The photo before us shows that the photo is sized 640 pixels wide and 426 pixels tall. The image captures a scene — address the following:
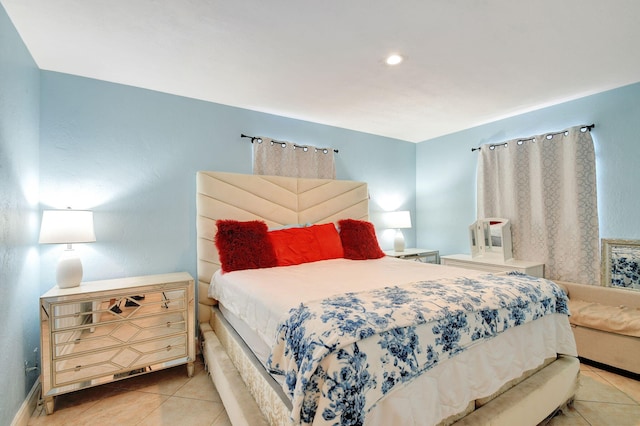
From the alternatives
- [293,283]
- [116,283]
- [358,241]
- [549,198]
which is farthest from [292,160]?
[549,198]

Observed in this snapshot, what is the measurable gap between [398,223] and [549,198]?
1.67m

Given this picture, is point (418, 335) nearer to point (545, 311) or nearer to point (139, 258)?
point (545, 311)

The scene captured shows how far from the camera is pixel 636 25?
69.8 inches

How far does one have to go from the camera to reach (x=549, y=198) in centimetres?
311

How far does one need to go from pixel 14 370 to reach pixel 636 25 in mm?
4246

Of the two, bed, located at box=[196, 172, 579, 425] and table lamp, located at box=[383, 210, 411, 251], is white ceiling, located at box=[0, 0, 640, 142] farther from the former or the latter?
table lamp, located at box=[383, 210, 411, 251]

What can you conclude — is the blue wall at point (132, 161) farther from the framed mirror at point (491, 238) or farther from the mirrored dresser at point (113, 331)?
the framed mirror at point (491, 238)

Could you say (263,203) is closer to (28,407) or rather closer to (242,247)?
(242,247)

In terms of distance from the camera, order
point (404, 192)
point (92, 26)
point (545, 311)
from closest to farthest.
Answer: point (545, 311) → point (92, 26) → point (404, 192)

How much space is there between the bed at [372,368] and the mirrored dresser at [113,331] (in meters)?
0.27

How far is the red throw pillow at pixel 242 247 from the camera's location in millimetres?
2412

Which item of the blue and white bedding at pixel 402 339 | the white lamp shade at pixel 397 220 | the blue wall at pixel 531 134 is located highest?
the blue wall at pixel 531 134

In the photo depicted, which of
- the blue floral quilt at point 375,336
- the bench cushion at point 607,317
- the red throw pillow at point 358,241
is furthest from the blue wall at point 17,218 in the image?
the bench cushion at point 607,317

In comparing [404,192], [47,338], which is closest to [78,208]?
[47,338]
